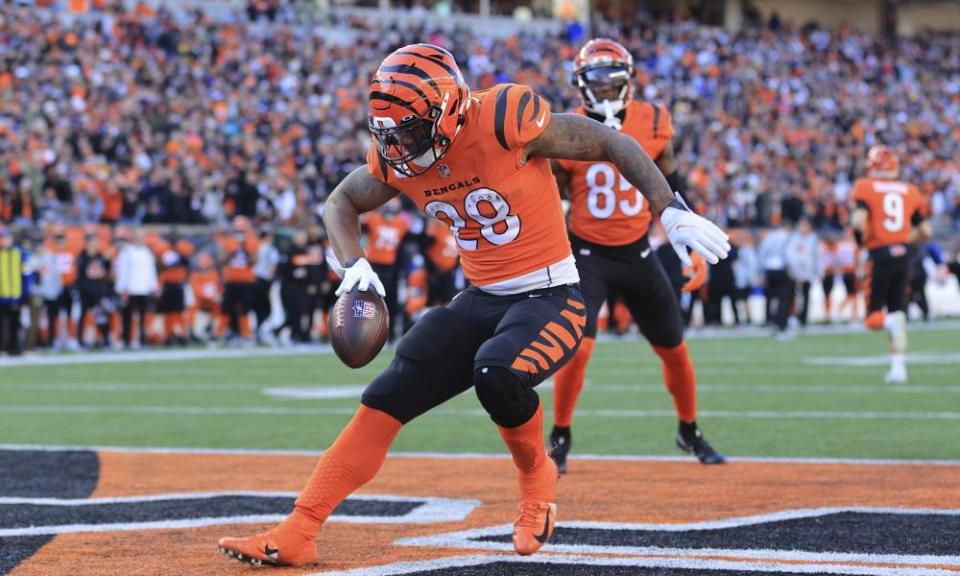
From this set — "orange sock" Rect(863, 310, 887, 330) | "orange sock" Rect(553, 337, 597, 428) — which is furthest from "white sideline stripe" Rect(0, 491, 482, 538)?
"orange sock" Rect(863, 310, 887, 330)

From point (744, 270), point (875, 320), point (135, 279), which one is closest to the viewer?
point (875, 320)

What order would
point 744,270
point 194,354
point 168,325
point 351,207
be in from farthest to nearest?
1. point 744,270
2. point 168,325
3. point 194,354
4. point 351,207

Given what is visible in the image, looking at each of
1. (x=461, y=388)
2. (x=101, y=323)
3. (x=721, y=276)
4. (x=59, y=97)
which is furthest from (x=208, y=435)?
(x=59, y=97)

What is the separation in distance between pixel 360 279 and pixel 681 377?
2.75 meters

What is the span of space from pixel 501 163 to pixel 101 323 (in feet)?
45.3

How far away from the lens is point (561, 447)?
6.64m

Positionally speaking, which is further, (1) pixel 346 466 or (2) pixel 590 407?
(2) pixel 590 407

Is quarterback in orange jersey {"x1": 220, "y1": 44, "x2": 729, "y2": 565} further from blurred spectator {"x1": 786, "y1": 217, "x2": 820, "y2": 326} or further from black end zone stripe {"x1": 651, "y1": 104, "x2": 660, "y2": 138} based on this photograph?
blurred spectator {"x1": 786, "y1": 217, "x2": 820, "y2": 326}

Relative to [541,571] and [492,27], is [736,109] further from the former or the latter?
[541,571]

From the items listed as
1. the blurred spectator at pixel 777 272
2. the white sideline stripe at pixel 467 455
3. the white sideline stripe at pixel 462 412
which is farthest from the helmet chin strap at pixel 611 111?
the blurred spectator at pixel 777 272

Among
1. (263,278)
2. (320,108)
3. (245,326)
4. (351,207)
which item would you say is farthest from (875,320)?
(320,108)

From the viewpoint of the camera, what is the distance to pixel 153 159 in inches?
834

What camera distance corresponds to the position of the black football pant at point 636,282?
21.2 ft

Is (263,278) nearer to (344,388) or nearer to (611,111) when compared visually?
(344,388)
